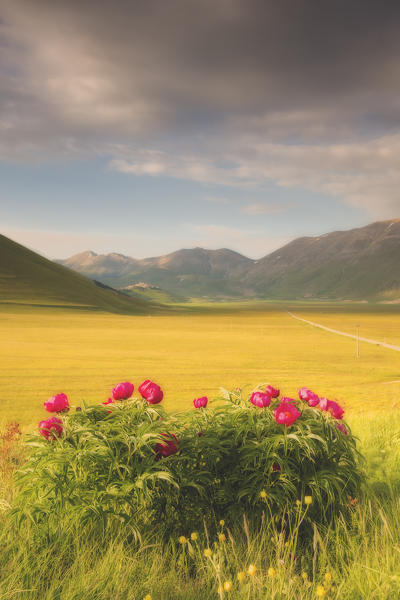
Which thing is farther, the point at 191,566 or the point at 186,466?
the point at 186,466

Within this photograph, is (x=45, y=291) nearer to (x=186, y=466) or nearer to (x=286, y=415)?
(x=186, y=466)

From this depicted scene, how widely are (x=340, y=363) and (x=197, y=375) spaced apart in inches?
641

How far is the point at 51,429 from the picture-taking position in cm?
528

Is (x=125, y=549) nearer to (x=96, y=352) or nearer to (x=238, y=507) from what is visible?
(x=238, y=507)

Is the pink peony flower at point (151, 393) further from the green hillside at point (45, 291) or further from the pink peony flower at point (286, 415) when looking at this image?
the green hillside at point (45, 291)

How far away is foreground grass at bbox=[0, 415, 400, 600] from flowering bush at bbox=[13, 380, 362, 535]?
0.77 ft

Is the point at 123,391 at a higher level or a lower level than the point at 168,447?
higher

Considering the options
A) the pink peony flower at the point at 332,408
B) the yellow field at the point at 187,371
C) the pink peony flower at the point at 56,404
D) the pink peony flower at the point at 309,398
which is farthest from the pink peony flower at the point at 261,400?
the yellow field at the point at 187,371

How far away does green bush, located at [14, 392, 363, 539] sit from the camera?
4875mm

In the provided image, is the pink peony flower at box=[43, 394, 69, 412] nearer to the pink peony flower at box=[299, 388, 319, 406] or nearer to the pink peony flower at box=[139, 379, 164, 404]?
the pink peony flower at box=[139, 379, 164, 404]

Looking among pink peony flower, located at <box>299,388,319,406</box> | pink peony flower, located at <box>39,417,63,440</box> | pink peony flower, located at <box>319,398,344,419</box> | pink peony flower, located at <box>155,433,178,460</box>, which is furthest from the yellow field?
pink peony flower, located at <box>319,398,344,419</box>

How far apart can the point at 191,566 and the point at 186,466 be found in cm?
113

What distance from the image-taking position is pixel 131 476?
489 cm

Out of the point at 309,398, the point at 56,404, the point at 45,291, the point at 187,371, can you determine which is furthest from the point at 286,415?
the point at 45,291
